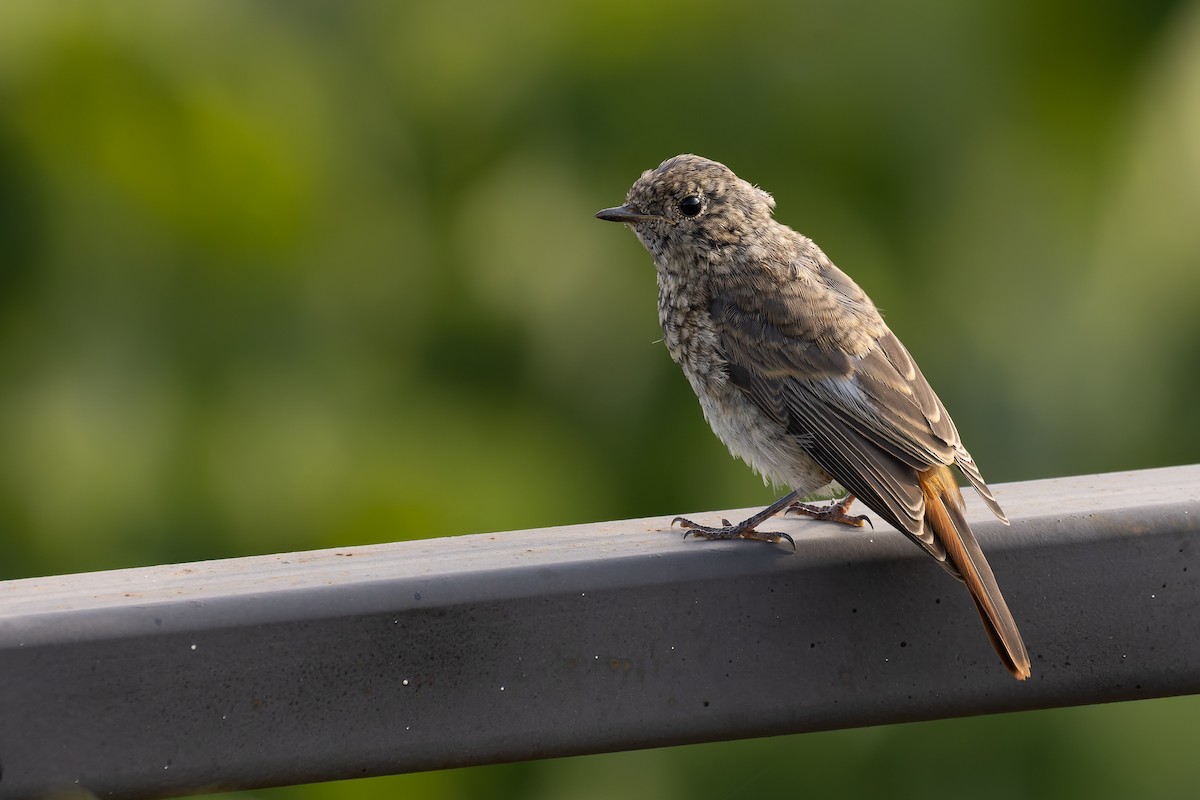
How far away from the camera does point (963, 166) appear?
5.20 m

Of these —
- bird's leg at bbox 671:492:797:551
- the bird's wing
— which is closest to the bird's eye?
the bird's wing

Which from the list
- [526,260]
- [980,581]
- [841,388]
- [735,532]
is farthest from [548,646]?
[526,260]

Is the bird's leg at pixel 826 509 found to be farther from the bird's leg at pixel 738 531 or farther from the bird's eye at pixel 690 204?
the bird's eye at pixel 690 204

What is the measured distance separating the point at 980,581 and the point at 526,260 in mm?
2779

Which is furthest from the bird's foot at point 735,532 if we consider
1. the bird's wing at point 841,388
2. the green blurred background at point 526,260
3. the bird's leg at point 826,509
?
the green blurred background at point 526,260

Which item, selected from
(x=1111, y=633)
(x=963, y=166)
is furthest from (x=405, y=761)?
(x=963, y=166)

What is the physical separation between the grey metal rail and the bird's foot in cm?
6

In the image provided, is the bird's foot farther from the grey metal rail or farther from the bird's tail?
the bird's tail

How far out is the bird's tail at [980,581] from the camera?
222 centimetres

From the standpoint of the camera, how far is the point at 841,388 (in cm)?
325

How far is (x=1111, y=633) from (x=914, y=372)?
1083 millimetres

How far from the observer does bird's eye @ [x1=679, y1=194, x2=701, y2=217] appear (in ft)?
12.0

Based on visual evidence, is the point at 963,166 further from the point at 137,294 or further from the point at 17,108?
the point at 17,108

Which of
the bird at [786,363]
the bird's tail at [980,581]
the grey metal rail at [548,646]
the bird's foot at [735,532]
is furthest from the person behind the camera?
the bird at [786,363]
